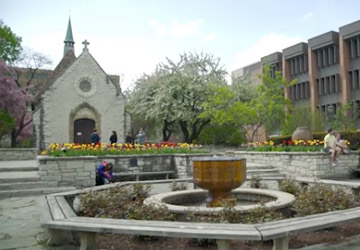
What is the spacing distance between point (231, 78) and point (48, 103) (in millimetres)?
16363

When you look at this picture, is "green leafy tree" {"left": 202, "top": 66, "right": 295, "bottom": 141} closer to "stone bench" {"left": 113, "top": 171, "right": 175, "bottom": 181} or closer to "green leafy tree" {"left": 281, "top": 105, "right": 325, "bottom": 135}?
"green leafy tree" {"left": 281, "top": 105, "right": 325, "bottom": 135}

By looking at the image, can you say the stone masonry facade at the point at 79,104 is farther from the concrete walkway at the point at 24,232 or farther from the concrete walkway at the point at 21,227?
the concrete walkway at the point at 24,232

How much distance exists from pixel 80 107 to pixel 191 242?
73.4ft

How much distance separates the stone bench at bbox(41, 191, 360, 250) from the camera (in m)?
3.89

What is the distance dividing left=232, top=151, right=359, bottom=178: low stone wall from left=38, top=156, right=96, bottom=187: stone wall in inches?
294

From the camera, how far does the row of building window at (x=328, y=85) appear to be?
38.9 metres

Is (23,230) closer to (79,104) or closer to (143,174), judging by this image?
(143,174)

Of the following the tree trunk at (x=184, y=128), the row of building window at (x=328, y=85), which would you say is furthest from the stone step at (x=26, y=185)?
the row of building window at (x=328, y=85)

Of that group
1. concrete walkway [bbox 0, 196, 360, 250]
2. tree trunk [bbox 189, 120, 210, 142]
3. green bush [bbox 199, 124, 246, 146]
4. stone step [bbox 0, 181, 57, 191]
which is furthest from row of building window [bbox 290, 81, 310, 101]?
concrete walkway [bbox 0, 196, 360, 250]

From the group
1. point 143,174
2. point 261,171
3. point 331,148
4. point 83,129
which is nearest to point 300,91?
point 83,129

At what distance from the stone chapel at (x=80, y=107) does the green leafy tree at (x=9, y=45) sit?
9920 mm

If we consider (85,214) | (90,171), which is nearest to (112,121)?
(90,171)

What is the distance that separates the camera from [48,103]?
24812 mm

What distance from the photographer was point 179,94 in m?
29.0
